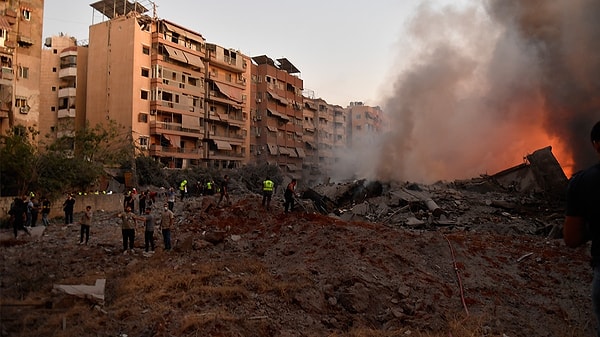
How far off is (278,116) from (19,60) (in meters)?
32.1

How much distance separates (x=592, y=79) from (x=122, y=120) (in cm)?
3554

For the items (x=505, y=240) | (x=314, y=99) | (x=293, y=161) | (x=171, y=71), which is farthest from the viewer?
(x=314, y=99)

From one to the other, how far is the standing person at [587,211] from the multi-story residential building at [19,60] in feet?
95.6

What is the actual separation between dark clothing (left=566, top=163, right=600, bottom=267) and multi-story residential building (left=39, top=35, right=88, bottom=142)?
143ft

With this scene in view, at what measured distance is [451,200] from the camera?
2283 centimetres

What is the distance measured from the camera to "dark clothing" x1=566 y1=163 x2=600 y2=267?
2.61 meters

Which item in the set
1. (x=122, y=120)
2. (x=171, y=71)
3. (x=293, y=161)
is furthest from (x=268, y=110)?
(x=122, y=120)

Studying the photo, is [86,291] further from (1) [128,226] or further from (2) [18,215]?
(2) [18,215]

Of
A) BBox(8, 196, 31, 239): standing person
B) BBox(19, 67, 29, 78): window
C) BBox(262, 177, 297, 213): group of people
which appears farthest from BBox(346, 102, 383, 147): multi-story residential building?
BBox(8, 196, 31, 239): standing person

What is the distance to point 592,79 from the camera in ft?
81.4

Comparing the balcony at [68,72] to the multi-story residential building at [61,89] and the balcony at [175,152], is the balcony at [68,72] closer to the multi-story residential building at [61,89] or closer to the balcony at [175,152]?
the multi-story residential building at [61,89]

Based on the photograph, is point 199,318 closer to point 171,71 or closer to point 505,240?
point 505,240

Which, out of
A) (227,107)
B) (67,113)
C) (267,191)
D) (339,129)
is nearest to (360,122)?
(339,129)

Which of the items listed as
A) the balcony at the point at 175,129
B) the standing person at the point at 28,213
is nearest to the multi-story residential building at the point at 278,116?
the balcony at the point at 175,129
